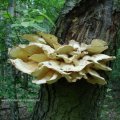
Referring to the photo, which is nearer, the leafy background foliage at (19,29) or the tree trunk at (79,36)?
the tree trunk at (79,36)

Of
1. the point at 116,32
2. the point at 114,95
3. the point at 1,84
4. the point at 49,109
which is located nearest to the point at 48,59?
the point at 49,109

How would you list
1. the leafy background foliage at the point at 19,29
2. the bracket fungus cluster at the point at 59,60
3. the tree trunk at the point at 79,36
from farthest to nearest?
the leafy background foliage at the point at 19,29, the tree trunk at the point at 79,36, the bracket fungus cluster at the point at 59,60

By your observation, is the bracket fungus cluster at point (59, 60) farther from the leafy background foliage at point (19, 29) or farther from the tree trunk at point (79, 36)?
the leafy background foliage at point (19, 29)

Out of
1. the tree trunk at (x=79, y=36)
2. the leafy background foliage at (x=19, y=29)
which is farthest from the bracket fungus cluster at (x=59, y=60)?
the leafy background foliage at (x=19, y=29)

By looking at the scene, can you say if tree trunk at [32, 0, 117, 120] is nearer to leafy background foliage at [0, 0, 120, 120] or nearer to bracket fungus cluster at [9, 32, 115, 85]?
bracket fungus cluster at [9, 32, 115, 85]

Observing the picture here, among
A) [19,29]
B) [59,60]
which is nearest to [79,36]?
[59,60]

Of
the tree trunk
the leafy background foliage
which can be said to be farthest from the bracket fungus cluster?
the leafy background foliage
